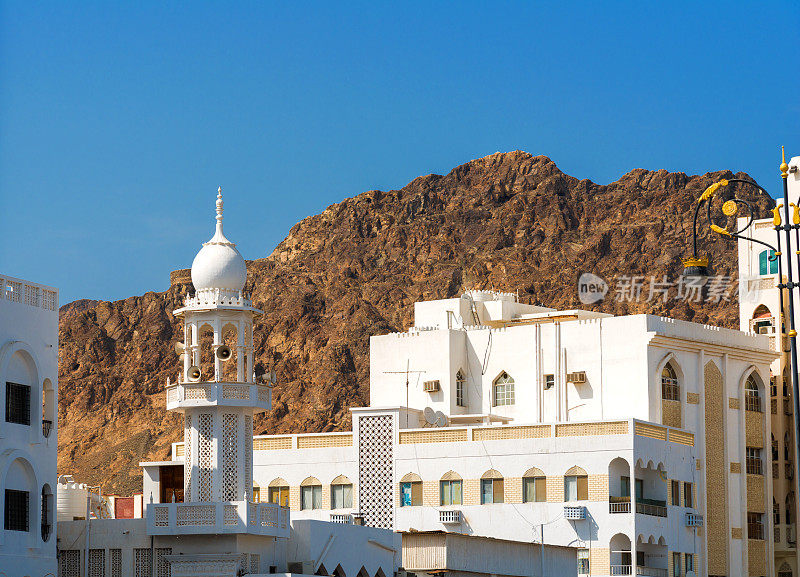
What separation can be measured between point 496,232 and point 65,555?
141m

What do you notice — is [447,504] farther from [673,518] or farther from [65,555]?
[65,555]

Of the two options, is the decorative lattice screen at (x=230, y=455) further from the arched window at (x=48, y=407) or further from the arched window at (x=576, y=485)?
the arched window at (x=576, y=485)

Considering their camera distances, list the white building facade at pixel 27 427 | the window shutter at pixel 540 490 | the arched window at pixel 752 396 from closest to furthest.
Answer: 1. the white building facade at pixel 27 427
2. the window shutter at pixel 540 490
3. the arched window at pixel 752 396

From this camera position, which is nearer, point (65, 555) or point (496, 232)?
point (65, 555)

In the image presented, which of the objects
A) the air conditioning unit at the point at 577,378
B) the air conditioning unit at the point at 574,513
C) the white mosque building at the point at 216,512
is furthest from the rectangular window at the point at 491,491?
the white mosque building at the point at 216,512

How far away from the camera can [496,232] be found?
596 feet

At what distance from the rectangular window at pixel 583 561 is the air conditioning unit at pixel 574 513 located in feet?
4.18

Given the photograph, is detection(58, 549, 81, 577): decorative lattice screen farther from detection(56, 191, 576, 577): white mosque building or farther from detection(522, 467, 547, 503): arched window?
detection(522, 467, 547, 503): arched window

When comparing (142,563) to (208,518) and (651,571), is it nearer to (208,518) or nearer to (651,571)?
(208,518)

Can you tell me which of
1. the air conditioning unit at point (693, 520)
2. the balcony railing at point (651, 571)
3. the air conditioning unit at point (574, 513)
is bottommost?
the balcony railing at point (651, 571)

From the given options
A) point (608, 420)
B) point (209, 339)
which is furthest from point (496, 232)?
point (608, 420)

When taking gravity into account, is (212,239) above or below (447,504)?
above

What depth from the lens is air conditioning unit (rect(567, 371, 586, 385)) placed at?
69.1m

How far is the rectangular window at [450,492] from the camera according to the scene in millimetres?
63375
